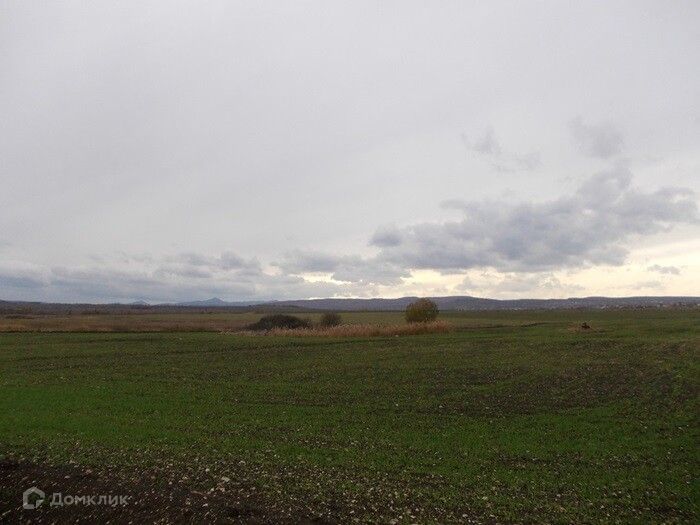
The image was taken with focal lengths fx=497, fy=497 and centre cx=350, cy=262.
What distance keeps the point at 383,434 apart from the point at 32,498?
35.1ft

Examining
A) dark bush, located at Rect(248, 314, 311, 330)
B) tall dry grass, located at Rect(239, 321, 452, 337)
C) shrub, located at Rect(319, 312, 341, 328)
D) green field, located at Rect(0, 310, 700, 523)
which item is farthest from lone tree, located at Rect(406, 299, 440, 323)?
green field, located at Rect(0, 310, 700, 523)

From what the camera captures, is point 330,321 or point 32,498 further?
point 330,321

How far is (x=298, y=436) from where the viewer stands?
57.6ft

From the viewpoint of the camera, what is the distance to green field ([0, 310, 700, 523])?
1184cm

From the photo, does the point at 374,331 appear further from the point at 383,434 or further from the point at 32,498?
the point at 32,498

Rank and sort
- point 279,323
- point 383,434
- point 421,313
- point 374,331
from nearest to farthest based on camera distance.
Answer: point 383,434
point 374,331
point 421,313
point 279,323

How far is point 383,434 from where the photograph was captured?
58.9ft

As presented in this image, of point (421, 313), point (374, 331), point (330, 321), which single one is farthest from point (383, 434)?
point (330, 321)

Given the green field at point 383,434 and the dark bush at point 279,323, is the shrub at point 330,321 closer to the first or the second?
the dark bush at point 279,323

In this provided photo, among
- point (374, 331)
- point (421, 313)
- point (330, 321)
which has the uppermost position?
point (421, 313)

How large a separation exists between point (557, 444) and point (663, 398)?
9.59 metres

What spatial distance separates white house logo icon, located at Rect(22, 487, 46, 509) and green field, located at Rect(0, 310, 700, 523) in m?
0.42

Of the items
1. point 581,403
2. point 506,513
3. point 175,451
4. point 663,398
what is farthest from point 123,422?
point 663,398

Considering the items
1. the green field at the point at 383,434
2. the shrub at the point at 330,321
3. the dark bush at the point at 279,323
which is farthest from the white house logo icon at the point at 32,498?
the shrub at the point at 330,321
